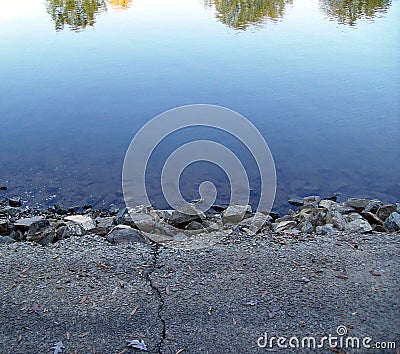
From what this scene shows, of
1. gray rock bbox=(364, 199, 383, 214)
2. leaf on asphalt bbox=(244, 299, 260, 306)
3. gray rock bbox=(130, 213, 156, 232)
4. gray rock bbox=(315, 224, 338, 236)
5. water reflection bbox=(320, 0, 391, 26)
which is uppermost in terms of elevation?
water reflection bbox=(320, 0, 391, 26)

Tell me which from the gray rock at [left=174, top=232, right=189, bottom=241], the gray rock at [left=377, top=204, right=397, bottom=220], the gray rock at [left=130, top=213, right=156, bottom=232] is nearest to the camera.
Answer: the gray rock at [left=174, top=232, right=189, bottom=241]

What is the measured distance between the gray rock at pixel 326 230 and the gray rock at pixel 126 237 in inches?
64.1

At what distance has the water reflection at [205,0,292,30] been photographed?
52.9 feet

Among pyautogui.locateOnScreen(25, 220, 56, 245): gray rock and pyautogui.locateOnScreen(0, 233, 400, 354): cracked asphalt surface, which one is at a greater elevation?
pyautogui.locateOnScreen(0, 233, 400, 354): cracked asphalt surface

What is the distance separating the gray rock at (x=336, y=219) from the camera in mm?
4655

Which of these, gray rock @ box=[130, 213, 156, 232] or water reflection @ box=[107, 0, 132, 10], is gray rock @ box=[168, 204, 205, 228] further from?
water reflection @ box=[107, 0, 132, 10]

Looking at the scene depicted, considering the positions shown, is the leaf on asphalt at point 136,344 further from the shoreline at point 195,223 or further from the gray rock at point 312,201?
the gray rock at point 312,201

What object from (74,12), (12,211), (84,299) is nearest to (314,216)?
(84,299)

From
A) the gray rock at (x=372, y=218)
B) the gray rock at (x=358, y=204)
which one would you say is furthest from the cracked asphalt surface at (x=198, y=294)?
the gray rock at (x=358, y=204)

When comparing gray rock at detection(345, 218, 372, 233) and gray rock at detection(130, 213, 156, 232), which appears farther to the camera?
gray rock at detection(130, 213, 156, 232)

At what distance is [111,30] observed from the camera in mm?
15273

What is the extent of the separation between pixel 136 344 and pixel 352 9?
56.5 feet

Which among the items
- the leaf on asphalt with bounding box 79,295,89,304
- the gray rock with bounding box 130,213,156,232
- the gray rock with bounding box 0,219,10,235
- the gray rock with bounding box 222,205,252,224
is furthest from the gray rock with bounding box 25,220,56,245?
the gray rock with bounding box 222,205,252,224

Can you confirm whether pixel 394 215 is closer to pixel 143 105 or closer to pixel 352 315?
pixel 352 315
